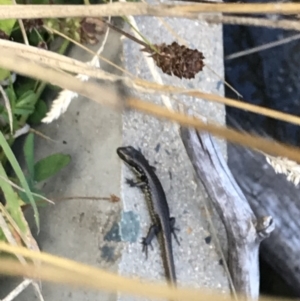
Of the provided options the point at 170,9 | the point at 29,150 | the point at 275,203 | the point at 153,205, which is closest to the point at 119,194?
the point at 153,205

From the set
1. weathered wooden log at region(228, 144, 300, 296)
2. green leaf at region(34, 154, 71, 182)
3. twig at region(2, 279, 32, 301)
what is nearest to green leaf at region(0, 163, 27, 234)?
twig at region(2, 279, 32, 301)

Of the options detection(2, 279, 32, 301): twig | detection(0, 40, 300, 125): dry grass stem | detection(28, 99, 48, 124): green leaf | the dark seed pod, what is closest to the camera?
detection(0, 40, 300, 125): dry grass stem

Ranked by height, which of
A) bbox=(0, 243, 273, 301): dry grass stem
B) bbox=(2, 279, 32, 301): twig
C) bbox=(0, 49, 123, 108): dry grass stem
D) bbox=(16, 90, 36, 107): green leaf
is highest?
bbox=(16, 90, 36, 107): green leaf

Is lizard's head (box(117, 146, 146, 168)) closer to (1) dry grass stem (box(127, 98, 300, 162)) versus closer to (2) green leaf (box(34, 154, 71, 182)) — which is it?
(2) green leaf (box(34, 154, 71, 182))

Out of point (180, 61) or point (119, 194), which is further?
point (119, 194)

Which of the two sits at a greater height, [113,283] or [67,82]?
[67,82]

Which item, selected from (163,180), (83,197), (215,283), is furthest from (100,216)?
(215,283)

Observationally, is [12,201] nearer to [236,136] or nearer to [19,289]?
[19,289]

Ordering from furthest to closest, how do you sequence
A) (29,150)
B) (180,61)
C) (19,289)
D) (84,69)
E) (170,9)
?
(29,150), (19,289), (180,61), (84,69), (170,9)
